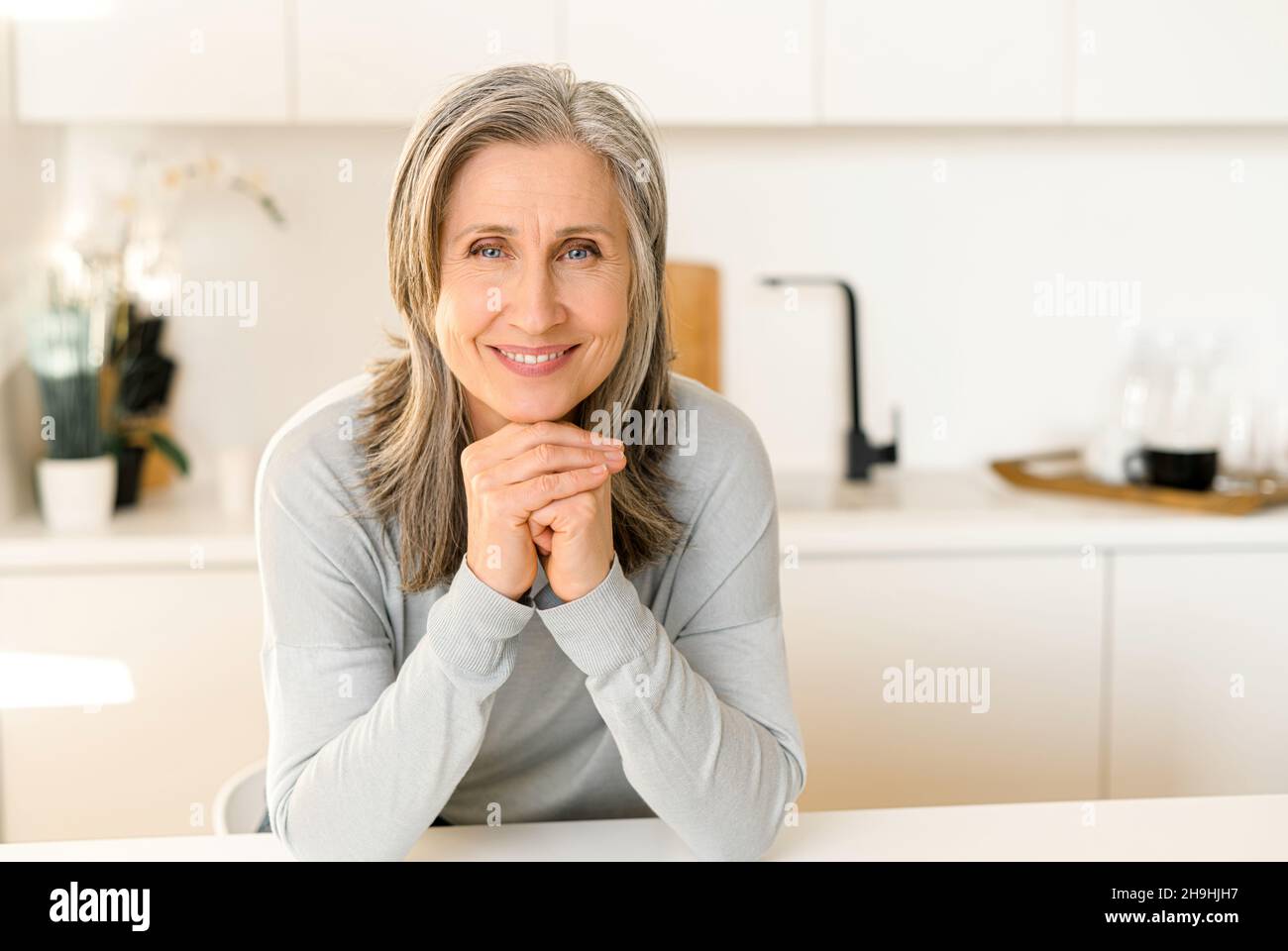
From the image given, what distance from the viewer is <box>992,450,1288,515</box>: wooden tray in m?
1.97

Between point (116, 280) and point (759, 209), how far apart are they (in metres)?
1.11

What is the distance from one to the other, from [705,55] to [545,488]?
1372 millimetres

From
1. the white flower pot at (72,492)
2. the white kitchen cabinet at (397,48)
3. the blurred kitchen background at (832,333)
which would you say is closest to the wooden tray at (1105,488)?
the blurred kitchen background at (832,333)

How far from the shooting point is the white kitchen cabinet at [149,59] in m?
1.99

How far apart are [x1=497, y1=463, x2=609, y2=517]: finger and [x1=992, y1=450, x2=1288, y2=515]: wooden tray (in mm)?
1415

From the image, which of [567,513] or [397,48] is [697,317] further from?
[567,513]

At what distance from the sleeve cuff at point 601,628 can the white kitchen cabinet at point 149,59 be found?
56.7 inches

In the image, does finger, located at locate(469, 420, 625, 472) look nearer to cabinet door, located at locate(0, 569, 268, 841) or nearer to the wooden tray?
cabinet door, located at locate(0, 569, 268, 841)

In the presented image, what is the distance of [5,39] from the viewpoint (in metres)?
1.97

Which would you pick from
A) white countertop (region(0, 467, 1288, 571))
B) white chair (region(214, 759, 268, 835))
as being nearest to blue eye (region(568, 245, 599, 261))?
white chair (region(214, 759, 268, 835))

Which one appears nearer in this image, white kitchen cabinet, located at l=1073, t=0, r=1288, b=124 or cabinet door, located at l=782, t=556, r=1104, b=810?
cabinet door, located at l=782, t=556, r=1104, b=810

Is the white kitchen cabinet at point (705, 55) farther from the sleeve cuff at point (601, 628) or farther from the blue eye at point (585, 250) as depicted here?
the sleeve cuff at point (601, 628)
